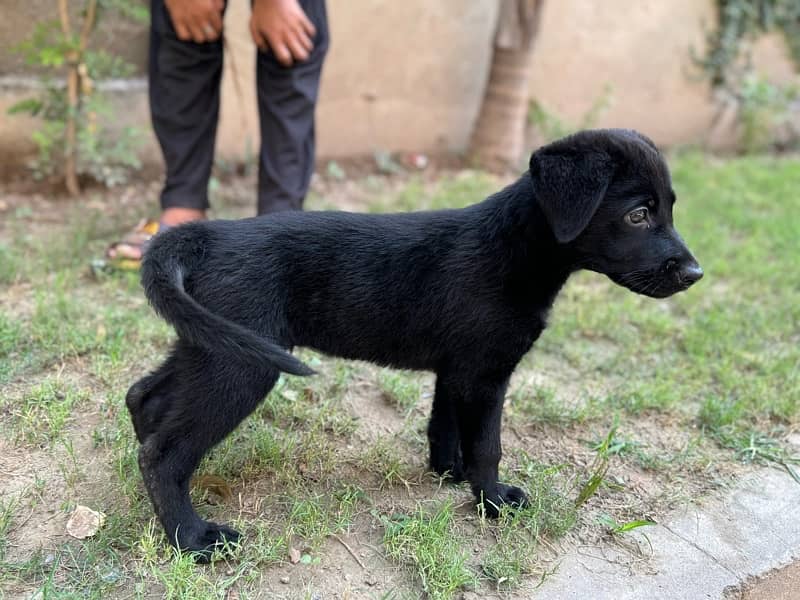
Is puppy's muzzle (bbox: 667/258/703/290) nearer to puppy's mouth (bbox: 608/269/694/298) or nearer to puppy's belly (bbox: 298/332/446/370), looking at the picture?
puppy's mouth (bbox: 608/269/694/298)

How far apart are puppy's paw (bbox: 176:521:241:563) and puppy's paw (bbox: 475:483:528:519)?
29.3 inches

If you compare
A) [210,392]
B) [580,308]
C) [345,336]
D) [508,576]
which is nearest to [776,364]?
[580,308]

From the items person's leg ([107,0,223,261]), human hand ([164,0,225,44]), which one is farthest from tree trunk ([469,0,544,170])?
human hand ([164,0,225,44])

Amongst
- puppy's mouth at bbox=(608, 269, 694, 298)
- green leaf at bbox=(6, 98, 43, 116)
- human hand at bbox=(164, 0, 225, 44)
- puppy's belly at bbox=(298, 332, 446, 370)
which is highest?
human hand at bbox=(164, 0, 225, 44)

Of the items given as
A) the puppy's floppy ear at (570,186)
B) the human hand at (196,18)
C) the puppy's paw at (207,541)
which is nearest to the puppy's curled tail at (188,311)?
the puppy's paw at (207,541)

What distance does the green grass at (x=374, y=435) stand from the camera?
7.02 feet

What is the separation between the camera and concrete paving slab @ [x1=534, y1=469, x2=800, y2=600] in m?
2.19

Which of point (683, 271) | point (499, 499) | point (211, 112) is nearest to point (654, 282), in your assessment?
point (683, 271)

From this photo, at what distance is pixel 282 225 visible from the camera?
89.7 inches

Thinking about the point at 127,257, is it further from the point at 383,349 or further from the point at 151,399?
the point at 383,349

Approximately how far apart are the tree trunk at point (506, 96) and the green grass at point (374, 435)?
6.28 ft

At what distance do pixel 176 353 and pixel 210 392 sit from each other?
0.73ft

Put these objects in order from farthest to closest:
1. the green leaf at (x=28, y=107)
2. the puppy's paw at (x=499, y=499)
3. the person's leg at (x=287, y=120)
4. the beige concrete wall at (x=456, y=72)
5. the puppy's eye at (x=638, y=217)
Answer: the beige concrete wall at (x=456, y=72)
the green leaf at (x=28, y=107)
the person's leg at (x=287, y=120)
the puppy's paw at (x=499, y=499)
the puppy's eye at (x=638, y=217)

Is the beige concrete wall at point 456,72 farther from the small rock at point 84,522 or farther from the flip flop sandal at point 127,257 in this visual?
the small rock at point 84,522
